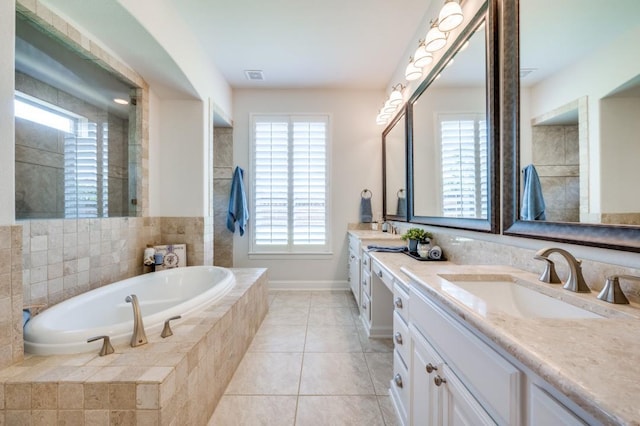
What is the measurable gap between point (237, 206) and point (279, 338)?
6.09 ft


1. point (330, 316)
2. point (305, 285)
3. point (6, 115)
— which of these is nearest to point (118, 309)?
point (6, 115)

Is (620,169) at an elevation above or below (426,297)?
Answer: above

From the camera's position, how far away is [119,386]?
0.99m

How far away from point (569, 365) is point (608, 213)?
0.69 meters

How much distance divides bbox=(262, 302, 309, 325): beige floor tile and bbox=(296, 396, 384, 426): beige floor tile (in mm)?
1057

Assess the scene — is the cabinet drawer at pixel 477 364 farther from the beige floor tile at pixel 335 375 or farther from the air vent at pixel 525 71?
the air vent at pixel 525 71

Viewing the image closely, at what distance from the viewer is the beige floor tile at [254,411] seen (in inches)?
55.7

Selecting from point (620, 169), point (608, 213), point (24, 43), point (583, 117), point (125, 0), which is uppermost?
point (125, 0)

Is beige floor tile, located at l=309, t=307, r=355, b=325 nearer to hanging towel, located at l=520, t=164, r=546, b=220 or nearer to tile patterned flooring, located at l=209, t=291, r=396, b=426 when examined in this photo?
tile patterned flooring, located at l=209, t=291, r=396, b=426

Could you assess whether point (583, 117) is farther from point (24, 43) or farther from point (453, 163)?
point (24, 43)

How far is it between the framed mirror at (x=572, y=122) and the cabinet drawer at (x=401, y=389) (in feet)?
2.87

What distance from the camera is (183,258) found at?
2.72 meters

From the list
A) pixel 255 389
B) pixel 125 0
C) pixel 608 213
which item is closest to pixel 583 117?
pixel 608 213

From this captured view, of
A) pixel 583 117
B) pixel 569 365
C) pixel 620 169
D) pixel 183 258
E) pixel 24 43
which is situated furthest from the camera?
pixel 183 258
